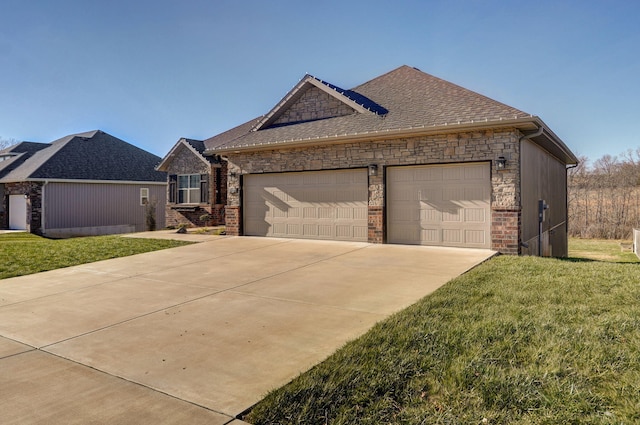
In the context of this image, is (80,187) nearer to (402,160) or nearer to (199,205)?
(199,205)

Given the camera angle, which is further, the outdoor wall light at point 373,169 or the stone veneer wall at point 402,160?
the outdoor wall light at point 373,169

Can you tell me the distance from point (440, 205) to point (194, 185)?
45.9 feet

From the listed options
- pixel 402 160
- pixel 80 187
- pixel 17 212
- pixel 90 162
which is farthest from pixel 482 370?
pixel 17 212

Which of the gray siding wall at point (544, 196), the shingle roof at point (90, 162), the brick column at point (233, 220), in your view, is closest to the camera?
the gray siding wall at point (544, 196)

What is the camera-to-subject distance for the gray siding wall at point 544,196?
10.8 metres

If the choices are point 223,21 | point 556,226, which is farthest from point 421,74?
point 556,226

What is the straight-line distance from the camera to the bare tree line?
93.5ft

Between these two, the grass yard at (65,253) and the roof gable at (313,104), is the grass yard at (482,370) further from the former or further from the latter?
the roof gable at (313,104)

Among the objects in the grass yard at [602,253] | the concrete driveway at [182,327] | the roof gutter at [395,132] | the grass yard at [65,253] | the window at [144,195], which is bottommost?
the grass yard at [602,253]

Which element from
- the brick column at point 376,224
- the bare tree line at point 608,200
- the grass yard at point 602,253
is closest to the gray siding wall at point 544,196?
the grass yard at point 602,253

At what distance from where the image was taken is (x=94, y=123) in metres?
30.3

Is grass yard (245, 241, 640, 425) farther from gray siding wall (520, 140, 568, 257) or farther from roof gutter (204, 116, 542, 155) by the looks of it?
gray siding wall (520, 140, 568, 257)

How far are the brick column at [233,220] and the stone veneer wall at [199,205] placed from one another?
579 centimetres

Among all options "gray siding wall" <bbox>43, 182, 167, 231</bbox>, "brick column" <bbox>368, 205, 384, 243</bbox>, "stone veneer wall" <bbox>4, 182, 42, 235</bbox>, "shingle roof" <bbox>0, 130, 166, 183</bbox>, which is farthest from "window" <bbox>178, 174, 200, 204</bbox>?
"brick column" <bbox>368, 205, 384, 243</bbox>
